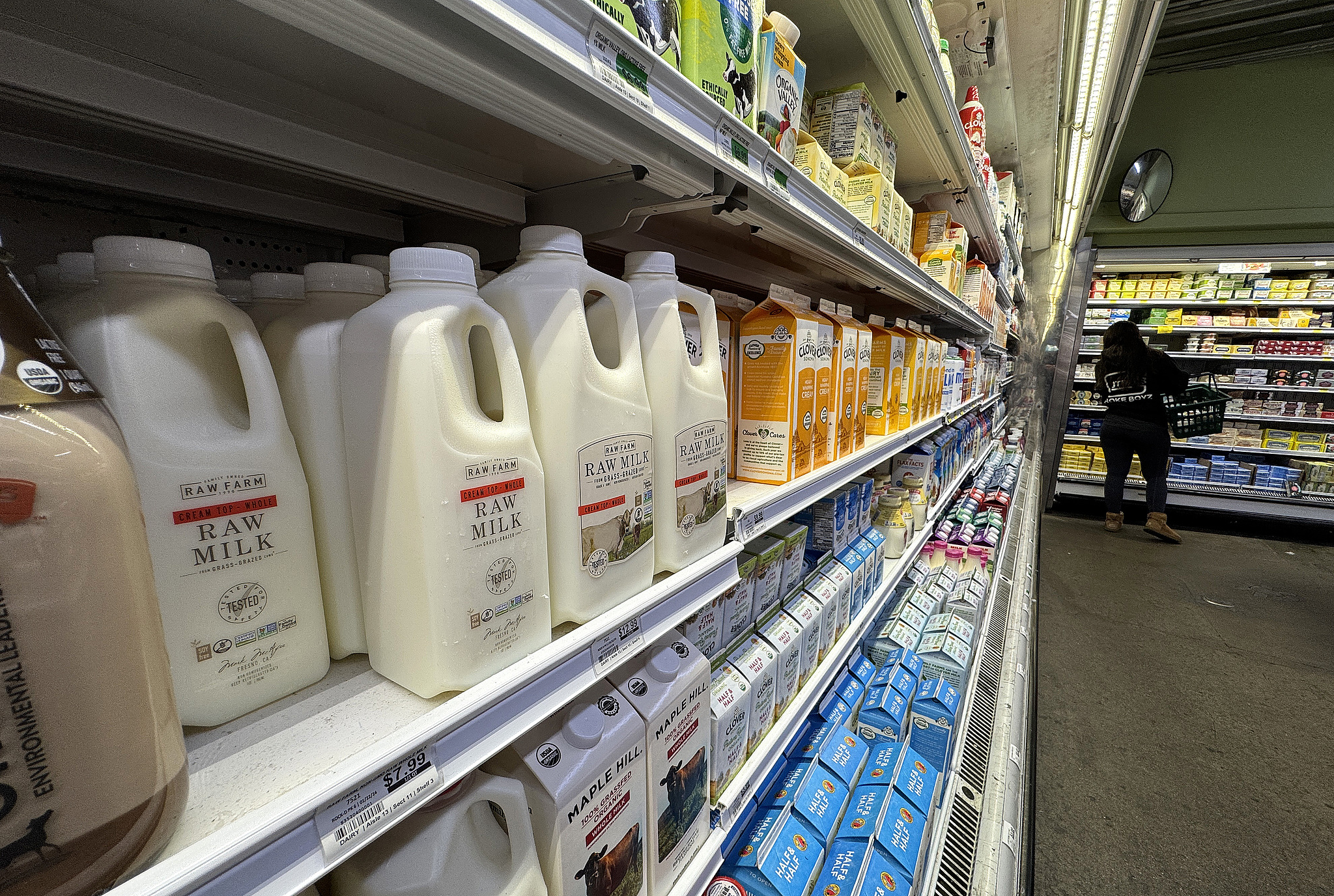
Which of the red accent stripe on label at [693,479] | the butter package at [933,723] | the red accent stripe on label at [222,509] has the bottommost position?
the butter package at [933,723]

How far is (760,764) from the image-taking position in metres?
1.10

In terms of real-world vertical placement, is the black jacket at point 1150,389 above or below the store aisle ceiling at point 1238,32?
below

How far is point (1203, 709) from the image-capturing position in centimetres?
254

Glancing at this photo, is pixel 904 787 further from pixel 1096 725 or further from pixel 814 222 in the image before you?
pixel 1096 725

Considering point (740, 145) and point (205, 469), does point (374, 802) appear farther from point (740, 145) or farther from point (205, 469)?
point (740, 145)

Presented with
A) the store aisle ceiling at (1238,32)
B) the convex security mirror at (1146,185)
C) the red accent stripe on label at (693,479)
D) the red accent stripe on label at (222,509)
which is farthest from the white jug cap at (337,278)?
the convex security mirror at (1146,185)

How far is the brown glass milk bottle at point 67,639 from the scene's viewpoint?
29 centimetres

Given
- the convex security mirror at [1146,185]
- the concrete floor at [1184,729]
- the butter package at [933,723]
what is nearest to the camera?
the butter package at [933,723]

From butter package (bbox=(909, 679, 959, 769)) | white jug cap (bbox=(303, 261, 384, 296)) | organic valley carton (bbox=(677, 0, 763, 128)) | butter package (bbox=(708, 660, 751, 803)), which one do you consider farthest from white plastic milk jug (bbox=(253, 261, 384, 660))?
butter package (bbox=(909, 679, 959, 769))

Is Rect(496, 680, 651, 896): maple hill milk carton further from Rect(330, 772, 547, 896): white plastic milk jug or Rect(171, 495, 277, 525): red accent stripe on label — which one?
Rect(171, 495, 277, 525): red accent stripe on label

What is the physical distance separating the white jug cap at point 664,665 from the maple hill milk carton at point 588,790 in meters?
0.08

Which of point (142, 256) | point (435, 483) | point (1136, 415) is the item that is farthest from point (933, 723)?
point (1136, 415)

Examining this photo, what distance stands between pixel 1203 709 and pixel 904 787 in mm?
2209

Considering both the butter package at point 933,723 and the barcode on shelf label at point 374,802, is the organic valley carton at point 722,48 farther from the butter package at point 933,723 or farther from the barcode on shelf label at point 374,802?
the butter package at point 933,723
